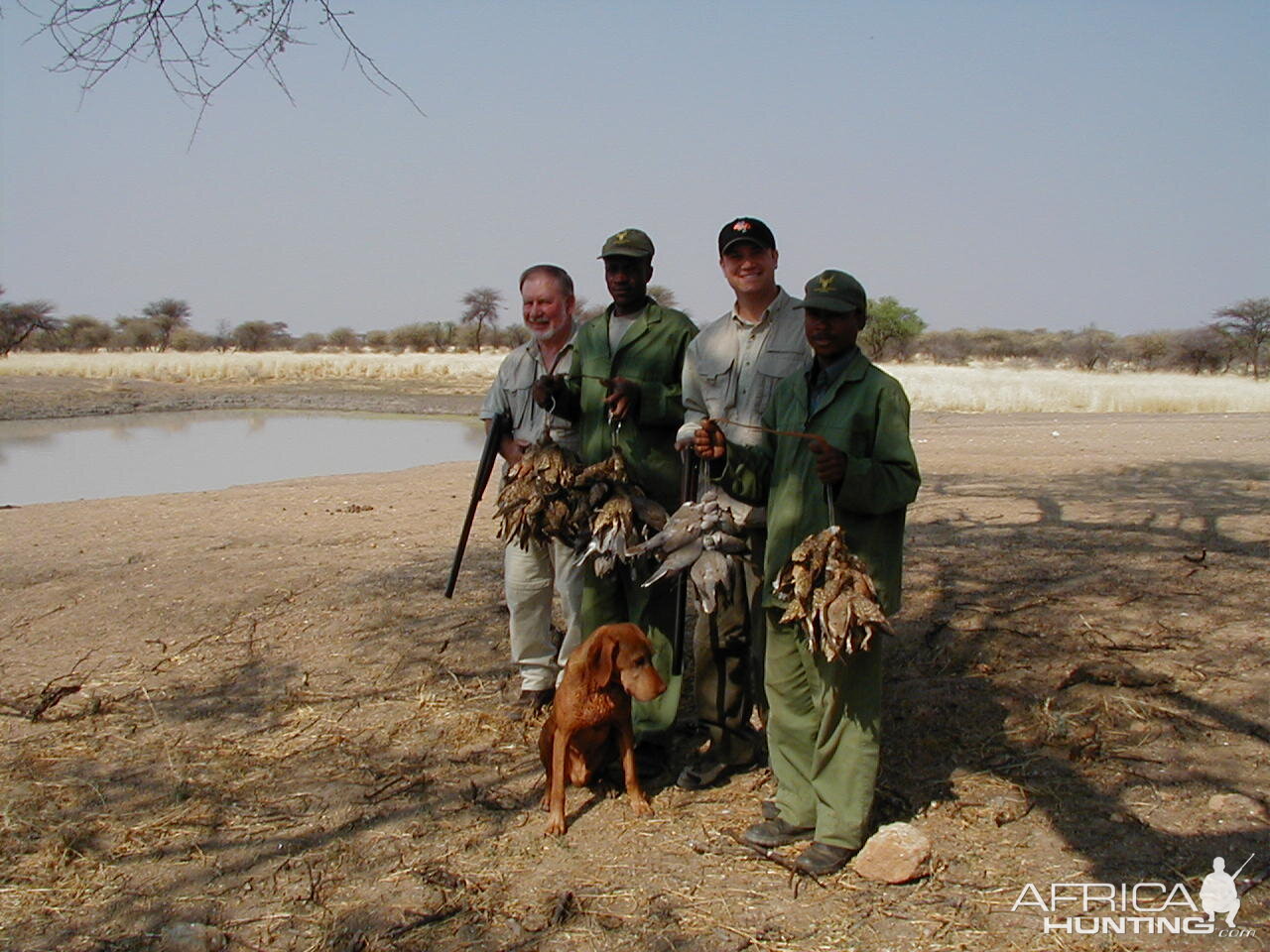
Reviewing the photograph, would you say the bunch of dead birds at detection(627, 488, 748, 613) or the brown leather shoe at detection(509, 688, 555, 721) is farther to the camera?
the brown leather shoe at detection(509, 688, 555, 721)

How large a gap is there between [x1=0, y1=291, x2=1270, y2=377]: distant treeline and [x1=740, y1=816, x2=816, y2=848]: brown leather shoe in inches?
1635

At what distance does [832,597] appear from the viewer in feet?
11.3

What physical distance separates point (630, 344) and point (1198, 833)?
2.82m

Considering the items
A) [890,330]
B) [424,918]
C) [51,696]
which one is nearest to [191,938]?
[424,918]

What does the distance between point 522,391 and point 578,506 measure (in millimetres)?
1015

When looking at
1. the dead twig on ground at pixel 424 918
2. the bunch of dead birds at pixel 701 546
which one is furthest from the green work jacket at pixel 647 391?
the dead twig on ground at pixel 424 918

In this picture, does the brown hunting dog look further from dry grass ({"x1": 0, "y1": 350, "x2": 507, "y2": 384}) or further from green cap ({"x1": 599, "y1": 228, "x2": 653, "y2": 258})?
dry grass ({"x1": 0, "y1": 350, "x2": 507, "y2": 384})

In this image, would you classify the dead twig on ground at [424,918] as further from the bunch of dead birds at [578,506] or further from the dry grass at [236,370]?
the dry grass at [236,370]

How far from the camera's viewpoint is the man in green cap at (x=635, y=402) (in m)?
4.63

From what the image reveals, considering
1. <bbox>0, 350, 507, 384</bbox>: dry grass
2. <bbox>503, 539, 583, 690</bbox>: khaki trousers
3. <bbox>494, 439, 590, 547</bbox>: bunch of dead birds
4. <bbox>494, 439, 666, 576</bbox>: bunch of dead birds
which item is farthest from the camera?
<bbox>0, 350, 507, 384</bbox>: dry grass

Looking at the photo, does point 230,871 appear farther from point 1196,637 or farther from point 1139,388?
point 1139,388

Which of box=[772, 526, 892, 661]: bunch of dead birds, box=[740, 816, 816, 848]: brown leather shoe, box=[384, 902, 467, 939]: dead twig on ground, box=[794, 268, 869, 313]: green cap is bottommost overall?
box=[384, 902, 467, 939]: dead twig on ground

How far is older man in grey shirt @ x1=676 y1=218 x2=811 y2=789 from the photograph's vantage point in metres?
4.21

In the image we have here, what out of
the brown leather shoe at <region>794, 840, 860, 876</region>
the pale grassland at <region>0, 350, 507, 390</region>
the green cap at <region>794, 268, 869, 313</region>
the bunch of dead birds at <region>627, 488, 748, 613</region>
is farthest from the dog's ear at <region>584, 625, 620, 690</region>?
the pale grassland at <region>0, 350, 507, 390</region>
